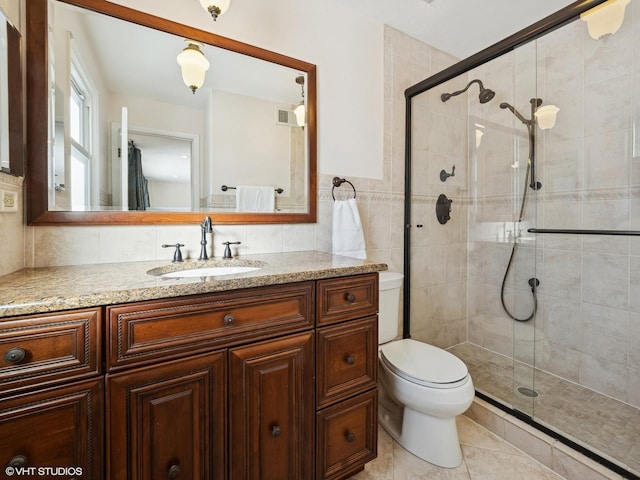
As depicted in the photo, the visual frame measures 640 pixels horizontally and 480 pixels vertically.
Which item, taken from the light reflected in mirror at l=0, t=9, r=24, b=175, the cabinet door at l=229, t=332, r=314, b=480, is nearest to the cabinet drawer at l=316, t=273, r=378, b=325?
the cabinet door at l=229, t=332, r=314, b=480

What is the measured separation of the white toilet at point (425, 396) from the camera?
136cm

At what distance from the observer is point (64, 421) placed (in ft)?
2.49

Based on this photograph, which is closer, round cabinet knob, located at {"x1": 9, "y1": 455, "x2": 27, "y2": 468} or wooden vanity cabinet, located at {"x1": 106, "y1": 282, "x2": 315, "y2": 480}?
round cabinet knob, located at {"x1": 9, "y1": 455, "x2": 27, "y2": 468}

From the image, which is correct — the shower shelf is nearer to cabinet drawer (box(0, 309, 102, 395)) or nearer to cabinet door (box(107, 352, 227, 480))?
cabinet door (box(107, 352, 227, 480))

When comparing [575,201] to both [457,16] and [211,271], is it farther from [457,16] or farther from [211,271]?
[211,271]

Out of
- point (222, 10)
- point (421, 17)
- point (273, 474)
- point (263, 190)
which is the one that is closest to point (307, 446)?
point (273, 474)

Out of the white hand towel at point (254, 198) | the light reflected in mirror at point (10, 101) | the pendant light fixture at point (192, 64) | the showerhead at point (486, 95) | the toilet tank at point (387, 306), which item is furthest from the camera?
the showerhead at point (486, 95)

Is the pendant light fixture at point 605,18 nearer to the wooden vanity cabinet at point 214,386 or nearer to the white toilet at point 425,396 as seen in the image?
the white toilet at point 425,396

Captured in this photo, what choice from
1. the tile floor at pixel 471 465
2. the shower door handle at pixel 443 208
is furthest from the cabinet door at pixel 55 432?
the shower door handle at pixel 443 208

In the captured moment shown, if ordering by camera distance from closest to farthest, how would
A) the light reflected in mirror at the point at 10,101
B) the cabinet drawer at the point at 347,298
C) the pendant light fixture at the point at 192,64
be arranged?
the light reflected in mirror at the point at 10,101, the cabinet drawer at the point at 347,298, the pendant light fixture at the point at 192,64

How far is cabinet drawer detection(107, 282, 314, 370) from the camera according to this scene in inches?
32.1

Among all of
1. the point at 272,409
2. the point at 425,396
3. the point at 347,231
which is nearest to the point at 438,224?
the point at 347,231

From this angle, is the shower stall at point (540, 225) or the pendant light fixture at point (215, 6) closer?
the pendant light fixture at point (215, 6)

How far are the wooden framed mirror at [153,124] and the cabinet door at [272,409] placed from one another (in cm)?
75
